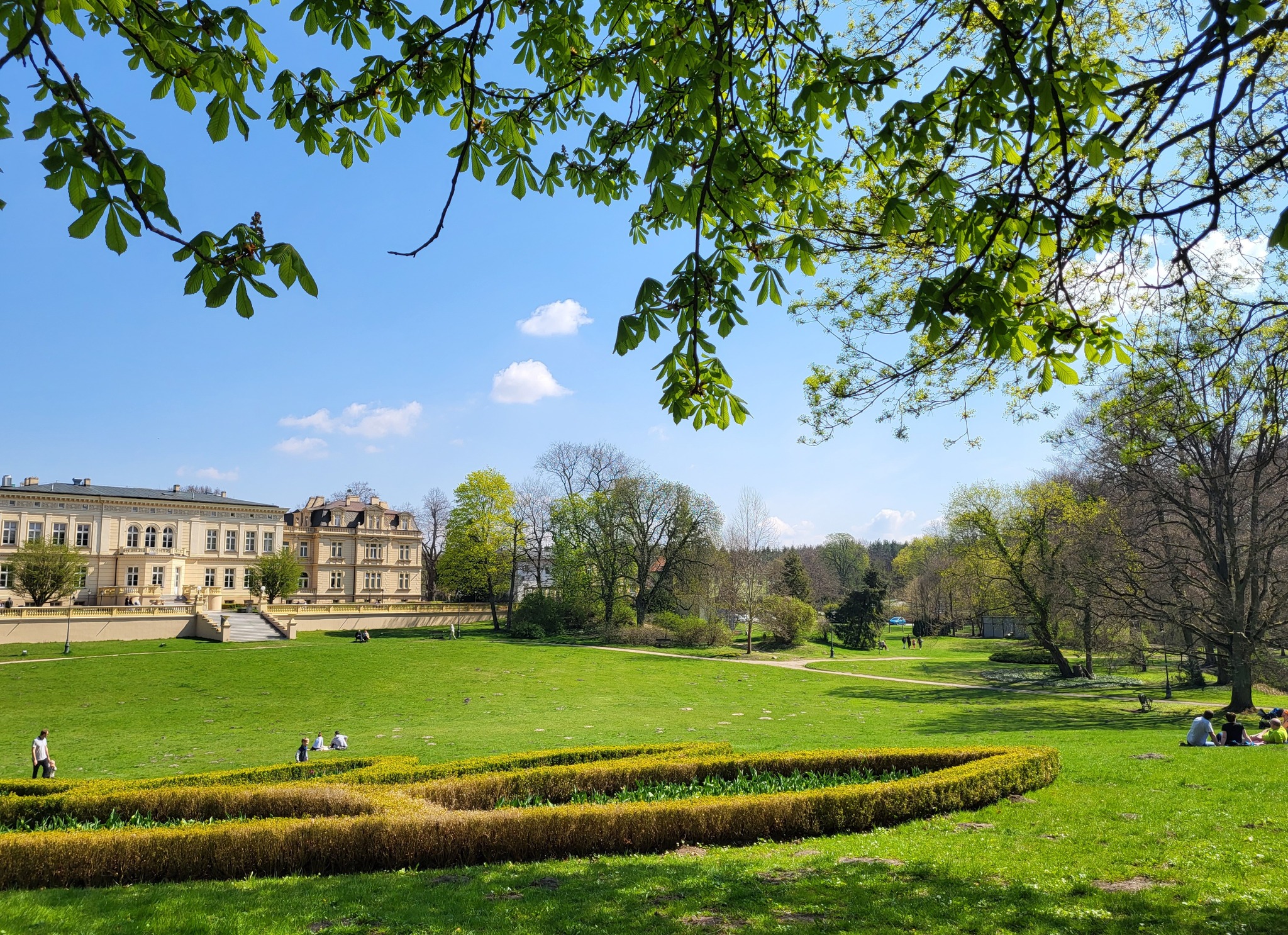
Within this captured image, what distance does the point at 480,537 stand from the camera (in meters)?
54.0

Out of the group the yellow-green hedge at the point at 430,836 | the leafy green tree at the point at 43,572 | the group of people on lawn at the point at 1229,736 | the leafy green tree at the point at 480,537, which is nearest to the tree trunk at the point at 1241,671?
the group of people on lawn at the point at 1229,736

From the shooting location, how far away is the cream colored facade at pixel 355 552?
219ft

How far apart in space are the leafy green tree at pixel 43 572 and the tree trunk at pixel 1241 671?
54090 millimetres

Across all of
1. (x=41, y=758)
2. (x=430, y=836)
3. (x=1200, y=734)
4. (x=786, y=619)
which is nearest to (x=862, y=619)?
(x=786, y=619)

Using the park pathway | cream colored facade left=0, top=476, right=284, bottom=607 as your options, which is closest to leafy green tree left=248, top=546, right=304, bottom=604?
cream colored facade left=0, top=476, right=284, bottom=607

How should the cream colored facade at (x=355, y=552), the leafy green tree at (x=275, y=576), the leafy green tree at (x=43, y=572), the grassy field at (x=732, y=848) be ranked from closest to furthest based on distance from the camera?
the grassy field at (x=732, y=848) → the leafy green tree at (x=43, y=572) → the leafy green tree at (x=275, y=576) → the cream colored facade at (x=355, y=552)

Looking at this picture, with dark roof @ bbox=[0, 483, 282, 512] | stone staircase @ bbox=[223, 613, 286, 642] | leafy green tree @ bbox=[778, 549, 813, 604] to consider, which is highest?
dark roof @ bbox=[0, 483, 282, 512]

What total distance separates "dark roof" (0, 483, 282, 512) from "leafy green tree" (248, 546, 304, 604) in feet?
26.9

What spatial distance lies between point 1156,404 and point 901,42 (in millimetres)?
7282

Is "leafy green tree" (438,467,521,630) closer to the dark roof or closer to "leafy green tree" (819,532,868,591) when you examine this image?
the dark roof

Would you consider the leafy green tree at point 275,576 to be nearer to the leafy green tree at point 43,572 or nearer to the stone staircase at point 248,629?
the stone staircase at point 248,629

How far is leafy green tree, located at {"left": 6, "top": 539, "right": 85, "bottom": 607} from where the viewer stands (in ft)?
134

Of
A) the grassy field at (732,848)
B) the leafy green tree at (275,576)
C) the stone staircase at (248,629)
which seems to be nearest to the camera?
the grassy field at (732,848)

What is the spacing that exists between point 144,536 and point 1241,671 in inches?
2533
